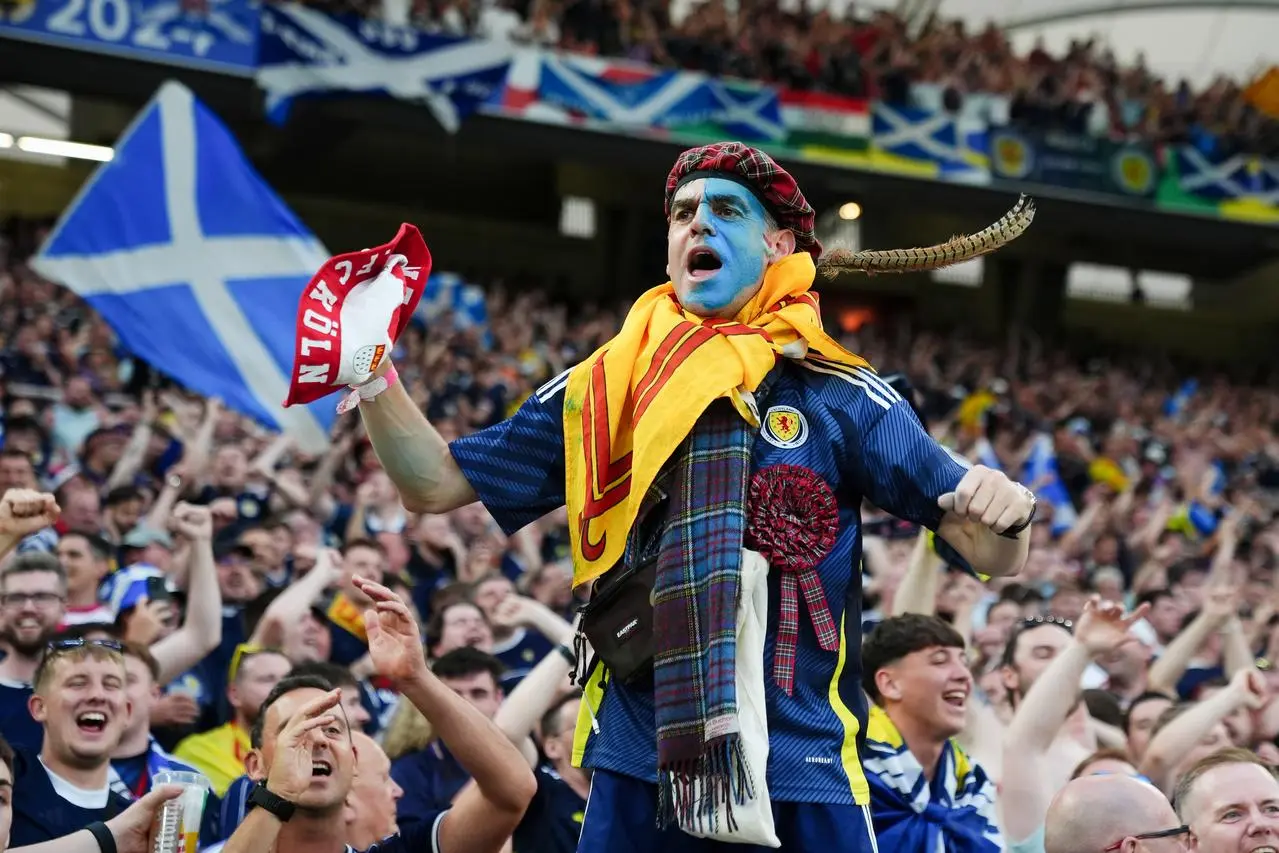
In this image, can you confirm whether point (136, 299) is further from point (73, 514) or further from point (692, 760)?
point (692, 760)

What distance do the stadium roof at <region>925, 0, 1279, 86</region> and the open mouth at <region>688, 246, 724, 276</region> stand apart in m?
23.2

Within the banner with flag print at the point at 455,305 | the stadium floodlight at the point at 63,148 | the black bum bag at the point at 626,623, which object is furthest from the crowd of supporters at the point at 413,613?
the stadium floodlight at the point at 63,148

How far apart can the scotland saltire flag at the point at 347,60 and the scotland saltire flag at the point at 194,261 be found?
7212 millimetres

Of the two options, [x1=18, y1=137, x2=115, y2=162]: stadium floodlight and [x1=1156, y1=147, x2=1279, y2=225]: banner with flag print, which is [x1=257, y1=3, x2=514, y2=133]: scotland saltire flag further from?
[x1=1156, y1=147, x2=1279, y2=225]: banner with flag print

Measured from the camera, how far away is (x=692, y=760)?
2.44m

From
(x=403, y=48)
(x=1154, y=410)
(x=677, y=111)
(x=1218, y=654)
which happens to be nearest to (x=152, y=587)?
(x=1218, y=654)

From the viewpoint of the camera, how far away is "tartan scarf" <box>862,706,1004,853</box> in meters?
3.95

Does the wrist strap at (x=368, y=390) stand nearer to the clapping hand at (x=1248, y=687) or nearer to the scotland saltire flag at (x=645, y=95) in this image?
the clapping hand at (x=1248, y=687)

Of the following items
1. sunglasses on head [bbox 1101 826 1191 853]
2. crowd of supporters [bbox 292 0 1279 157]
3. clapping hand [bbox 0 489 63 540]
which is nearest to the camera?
clapping hand [bbox 0 489 63 540]

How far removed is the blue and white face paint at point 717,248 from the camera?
9.12ft

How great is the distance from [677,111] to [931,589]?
1319 centimetres

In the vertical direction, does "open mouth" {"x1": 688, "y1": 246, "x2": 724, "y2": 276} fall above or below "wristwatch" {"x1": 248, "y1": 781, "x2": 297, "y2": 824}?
above

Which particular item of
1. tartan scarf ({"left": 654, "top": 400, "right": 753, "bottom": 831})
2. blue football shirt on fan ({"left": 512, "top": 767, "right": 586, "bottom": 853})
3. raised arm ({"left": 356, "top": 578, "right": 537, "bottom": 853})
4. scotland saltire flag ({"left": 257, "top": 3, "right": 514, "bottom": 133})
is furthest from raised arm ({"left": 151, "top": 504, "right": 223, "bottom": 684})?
scotland saltire flag ({"left": 257, "top": 3, "right": 514, "bottom": 133})

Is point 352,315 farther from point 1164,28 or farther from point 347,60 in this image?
point 1164,28
